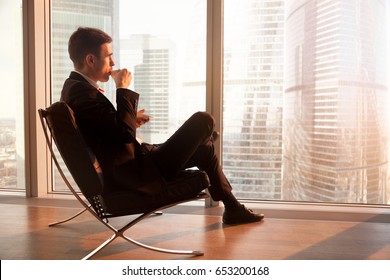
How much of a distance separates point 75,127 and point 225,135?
1552mm

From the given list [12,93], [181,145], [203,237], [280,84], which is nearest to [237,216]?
[203,237]

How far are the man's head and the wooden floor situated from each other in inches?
37.7

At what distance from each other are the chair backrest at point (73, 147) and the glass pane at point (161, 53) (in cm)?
143

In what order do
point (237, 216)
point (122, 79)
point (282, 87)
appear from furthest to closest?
point (282, 87)
point (237, 216)
point (122, 79)

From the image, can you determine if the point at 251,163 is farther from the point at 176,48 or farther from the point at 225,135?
the point at 176,48

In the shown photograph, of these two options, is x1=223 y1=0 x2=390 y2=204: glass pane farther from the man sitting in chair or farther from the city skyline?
the man sitting in chair

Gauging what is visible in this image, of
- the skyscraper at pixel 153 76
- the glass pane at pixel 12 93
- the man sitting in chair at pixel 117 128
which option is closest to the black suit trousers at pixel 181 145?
the man sitting in chair at pixel 117 128

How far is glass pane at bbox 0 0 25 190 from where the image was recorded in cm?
359

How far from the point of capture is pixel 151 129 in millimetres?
3312

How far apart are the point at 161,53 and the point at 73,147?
5.19 feet

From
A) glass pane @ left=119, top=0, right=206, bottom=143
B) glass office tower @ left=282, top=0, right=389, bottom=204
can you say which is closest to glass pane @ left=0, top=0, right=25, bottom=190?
glass pane @ left=119, top=0, right=206, bottom=143

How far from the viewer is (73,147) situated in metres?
1.87

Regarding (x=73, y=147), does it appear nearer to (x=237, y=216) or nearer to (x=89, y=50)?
(x=89, y=50)

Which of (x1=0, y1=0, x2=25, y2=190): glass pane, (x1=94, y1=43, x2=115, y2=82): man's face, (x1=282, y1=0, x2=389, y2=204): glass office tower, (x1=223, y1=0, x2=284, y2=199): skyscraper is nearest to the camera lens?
(x1=94, y1=43, x2=115, y2=82): man's face
